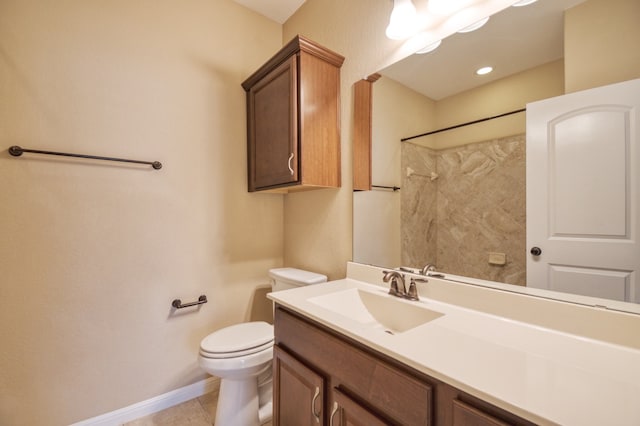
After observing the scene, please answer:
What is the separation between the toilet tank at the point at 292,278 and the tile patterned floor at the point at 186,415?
2.57 ft

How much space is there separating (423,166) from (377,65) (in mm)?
612

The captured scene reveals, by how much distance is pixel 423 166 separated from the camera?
1264 mm

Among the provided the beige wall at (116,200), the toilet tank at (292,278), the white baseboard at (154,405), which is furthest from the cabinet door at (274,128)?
the white baseboard at (154,405)

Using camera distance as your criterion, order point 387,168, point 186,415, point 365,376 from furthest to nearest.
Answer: point 186,415 < point 387,168 < point 365,376

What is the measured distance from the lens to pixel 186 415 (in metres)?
1.62

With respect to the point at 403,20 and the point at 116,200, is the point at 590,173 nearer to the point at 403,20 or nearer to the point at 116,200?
the point at 403,20

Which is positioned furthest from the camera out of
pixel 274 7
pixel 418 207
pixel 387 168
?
pixel 274 7

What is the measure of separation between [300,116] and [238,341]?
4.13 feet

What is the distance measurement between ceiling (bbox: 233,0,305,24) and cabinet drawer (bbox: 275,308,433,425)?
2.09m

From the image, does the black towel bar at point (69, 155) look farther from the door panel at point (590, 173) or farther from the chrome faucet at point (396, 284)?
the door panel at point (590, 173)

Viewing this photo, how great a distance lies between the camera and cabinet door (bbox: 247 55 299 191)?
150 cm

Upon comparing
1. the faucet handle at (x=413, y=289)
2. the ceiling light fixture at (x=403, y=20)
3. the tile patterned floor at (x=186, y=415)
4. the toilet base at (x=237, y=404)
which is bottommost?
the tile patterned floor at (x=186, y=415)

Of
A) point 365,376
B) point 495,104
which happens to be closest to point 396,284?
point 365,376

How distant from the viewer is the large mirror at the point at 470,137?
907 millimetres
